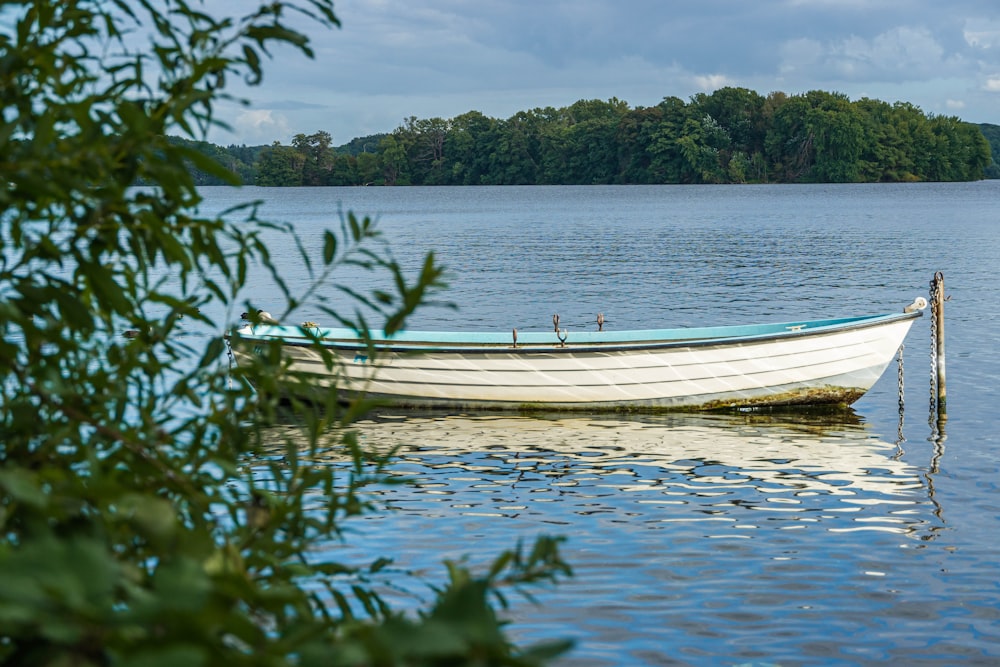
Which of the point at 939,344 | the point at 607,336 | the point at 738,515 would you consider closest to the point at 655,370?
the point at 607,336

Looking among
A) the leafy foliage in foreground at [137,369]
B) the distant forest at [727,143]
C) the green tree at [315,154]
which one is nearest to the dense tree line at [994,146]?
the distant forest at [727,143]

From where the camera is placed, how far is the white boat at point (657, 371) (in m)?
16.9

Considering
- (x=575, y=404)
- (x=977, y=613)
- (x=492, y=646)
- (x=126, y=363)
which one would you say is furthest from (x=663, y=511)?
(x=492, y=646)

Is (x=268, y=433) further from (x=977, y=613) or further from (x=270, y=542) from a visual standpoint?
(x=270, y=542)

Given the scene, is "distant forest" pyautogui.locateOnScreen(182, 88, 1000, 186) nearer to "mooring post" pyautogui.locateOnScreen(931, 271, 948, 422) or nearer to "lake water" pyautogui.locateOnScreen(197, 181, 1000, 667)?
"lake water" pyautogui.locateOnScreen(197, 181, 1000, 667)

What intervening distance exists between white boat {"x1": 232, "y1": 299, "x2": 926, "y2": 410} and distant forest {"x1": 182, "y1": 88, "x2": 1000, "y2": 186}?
12858 centimetres

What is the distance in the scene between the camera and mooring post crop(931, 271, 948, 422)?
54.5 ft

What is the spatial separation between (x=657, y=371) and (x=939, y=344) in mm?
4505

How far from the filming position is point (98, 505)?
5.43 ft

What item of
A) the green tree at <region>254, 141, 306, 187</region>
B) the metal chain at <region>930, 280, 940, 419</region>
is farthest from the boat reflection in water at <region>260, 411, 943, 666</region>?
the green tree at <region>254, 141, 306, 187</region>

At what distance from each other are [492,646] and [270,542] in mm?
946

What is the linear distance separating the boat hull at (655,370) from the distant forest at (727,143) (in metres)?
129

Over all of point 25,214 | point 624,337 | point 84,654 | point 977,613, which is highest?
point 25,214

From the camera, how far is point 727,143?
500ft
